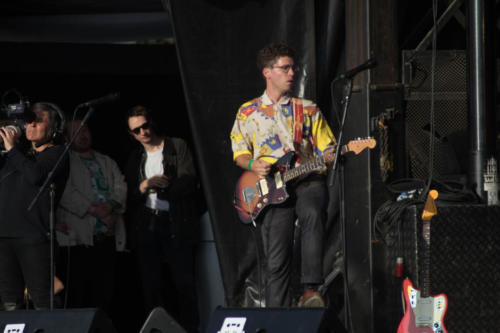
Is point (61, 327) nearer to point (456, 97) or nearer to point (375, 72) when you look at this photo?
point (375, 72)

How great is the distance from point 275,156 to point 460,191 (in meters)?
1.23

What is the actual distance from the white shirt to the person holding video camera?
3.40ft

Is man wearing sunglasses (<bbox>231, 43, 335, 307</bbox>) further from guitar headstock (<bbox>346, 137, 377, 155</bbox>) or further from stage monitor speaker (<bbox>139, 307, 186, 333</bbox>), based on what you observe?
stage monitor speaker (<bbox>139, 307, 186, 333</bbox>)

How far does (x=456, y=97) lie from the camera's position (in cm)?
512

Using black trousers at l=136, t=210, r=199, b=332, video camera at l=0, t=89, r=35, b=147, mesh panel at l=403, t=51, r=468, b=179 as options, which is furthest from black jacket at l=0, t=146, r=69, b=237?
mesh panel at l=403, t=51, r=468, b=179

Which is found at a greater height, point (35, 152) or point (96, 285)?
point (35, 152)

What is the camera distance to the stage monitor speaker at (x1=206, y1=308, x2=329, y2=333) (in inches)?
125

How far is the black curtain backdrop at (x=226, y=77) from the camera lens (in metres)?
5.25

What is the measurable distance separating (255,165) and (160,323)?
1496mm

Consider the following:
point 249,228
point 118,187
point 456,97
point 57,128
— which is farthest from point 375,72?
point 118,187

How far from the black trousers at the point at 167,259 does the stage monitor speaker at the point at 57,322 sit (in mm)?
2138

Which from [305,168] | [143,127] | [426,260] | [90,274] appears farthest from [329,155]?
[90,274]

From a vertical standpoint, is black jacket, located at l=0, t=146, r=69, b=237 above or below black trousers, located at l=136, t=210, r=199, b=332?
above

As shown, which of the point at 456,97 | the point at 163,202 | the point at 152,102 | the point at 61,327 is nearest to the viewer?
the point at 61,327
